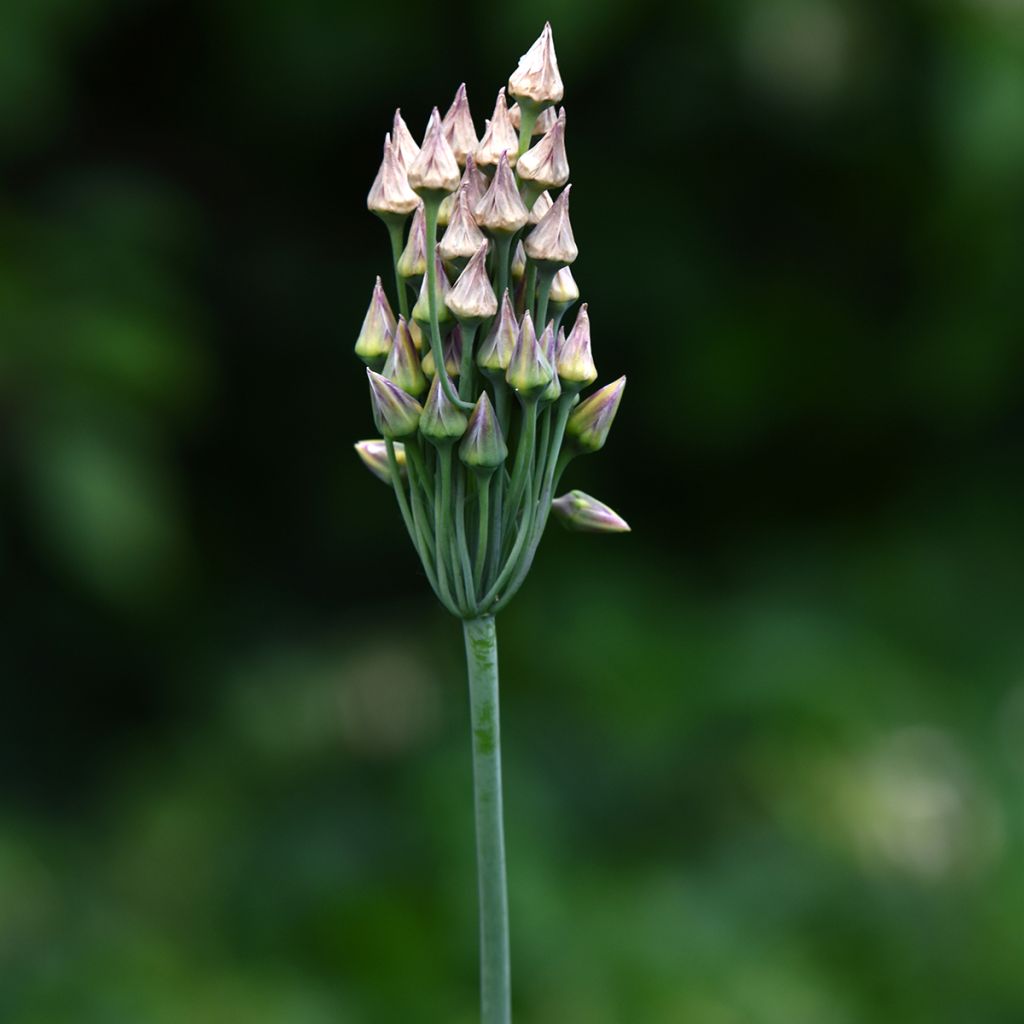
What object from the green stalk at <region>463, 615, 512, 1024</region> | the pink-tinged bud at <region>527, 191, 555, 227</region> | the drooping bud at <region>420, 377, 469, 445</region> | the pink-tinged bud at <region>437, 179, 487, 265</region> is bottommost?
the green stalk at <region>463, 615, 512, 1024</region>

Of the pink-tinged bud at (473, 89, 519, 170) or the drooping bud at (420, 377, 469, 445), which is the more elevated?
the pink-tinged bud at (473, 89, 519, 170)

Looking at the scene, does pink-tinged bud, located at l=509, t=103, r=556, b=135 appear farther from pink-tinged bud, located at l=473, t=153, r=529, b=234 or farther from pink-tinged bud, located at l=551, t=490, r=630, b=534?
pink-tinged bud, located at l=551, t=490, r=630, b=534

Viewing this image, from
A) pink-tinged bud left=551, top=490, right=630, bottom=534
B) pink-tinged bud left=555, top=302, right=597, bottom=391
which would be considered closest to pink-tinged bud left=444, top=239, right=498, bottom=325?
pink-tinged bud left=555, top=302, right=597, bottom=391

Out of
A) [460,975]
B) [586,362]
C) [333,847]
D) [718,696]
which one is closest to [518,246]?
[586,362]

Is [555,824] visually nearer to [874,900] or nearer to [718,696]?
[718,696]

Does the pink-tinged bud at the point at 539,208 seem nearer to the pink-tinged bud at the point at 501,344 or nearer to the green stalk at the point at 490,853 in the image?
the pink-tinged bud at the point at 501,344

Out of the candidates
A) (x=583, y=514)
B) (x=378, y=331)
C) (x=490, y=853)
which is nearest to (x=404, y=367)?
(x=378, y=331)
